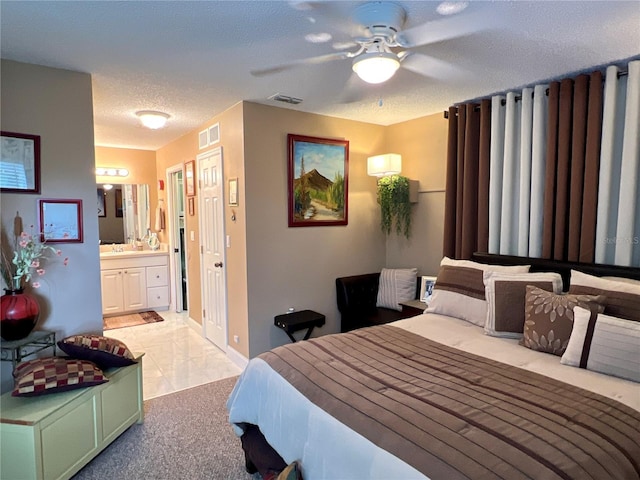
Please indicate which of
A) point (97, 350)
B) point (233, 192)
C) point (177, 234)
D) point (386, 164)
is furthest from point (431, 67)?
point (177, 234)

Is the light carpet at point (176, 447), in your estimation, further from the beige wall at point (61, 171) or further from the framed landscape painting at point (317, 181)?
the framed landscape painting at point (317, 181)

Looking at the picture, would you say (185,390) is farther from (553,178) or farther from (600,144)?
(600,144)

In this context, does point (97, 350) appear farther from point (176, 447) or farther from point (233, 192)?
point (233, 192)

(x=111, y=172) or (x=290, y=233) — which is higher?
(x=111, y=172)

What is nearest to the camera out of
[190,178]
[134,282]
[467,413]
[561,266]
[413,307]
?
[467,413]

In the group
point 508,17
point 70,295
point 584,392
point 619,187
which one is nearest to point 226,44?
point 508,17

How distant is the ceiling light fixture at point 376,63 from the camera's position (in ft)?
6.50

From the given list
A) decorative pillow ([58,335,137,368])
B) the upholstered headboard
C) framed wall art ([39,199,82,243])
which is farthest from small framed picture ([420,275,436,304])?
framed wall art ([39,199,82,243])

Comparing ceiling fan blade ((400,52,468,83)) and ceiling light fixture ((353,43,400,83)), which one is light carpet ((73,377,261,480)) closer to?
ceiling light fixture ((353,43,400,83))

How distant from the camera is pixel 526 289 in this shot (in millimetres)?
2455

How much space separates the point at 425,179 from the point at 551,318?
2.19m

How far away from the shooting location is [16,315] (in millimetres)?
2240

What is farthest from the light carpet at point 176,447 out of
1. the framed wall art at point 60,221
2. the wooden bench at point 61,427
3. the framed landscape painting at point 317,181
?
the framed landscape painting at point 317,181

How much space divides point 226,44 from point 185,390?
275 centimetres
